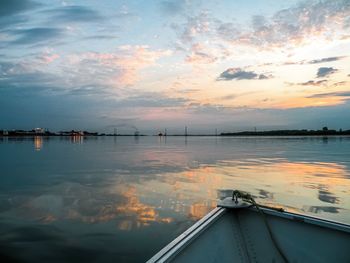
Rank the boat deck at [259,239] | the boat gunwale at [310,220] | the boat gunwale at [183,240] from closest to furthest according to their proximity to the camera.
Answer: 1. the boat gunwale at [183,240]
2. the boat deck at [259,239]
3. the boat gunwale at [310,220]

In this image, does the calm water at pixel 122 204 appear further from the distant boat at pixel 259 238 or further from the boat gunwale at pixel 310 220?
the boat gunwale at pixel 310 220

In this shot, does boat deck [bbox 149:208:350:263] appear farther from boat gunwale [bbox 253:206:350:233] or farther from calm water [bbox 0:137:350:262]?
calm water [bbox 0:137:350:262]

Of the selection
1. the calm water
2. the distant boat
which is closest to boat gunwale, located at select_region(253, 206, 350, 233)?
the distant boat

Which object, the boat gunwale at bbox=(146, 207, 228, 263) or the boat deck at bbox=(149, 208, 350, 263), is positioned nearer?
the boat gunwale at bbox=(146, 207, 228, 263)

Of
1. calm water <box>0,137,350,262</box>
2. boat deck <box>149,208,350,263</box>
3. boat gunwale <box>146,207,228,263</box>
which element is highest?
boat gunwale <box>146,207,228,263</box>

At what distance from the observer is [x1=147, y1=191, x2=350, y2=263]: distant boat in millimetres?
3609

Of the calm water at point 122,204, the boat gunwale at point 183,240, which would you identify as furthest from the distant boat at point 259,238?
the calm water at point 122,204

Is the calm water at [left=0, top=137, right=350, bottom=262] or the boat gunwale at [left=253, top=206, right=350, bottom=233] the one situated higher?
the boat gunwale at [left=253, top=206, right=350, bottom=233]

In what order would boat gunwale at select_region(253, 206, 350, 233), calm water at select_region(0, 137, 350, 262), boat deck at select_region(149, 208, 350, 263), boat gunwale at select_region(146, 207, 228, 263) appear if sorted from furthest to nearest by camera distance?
calm water at select_region(0, 137, 350, 262) → boat gunwale at select_region(253, 206, 350, 233) → boat deck at select_region(149, 208, 350, 263) → boat gunwale at select_region(146, 207, 228, 263)

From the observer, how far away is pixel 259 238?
169 inches

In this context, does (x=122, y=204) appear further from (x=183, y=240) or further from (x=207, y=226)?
(x=183, y=240)

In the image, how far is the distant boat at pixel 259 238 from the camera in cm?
361

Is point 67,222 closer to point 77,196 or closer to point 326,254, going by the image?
point 77,196

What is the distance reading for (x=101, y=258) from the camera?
529 centimetres
